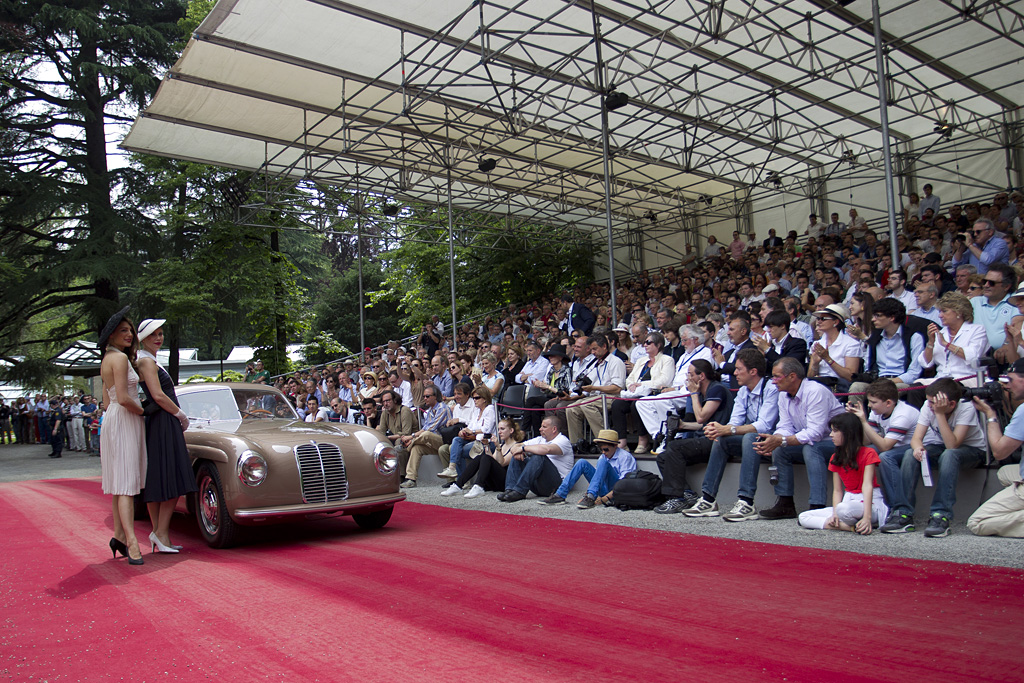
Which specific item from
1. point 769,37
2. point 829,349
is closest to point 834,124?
point 769,37

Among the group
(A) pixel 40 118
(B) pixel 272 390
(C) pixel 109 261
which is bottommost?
(B) pixel 272 390

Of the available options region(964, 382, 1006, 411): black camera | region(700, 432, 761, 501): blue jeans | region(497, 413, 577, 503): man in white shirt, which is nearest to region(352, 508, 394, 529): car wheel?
region(497, 413, 577, 503): man in white shirt

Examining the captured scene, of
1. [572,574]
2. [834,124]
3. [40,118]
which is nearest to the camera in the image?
[572,574]

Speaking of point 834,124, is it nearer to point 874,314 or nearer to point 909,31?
point 909,31

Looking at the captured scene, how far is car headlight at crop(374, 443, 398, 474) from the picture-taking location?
7.34 metres

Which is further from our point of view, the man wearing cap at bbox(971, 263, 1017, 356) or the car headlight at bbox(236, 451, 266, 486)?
the man wearing cap at bbox(971, 263, 1017, 356)

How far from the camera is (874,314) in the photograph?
7.32 m

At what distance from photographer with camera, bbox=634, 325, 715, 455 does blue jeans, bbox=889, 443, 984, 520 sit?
281cm

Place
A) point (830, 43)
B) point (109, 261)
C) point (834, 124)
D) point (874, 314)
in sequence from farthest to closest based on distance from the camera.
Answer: point (109, 261), point (834, 124), point (830, 43), point (874, 314)

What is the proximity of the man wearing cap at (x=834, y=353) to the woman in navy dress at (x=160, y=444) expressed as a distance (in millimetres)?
6342

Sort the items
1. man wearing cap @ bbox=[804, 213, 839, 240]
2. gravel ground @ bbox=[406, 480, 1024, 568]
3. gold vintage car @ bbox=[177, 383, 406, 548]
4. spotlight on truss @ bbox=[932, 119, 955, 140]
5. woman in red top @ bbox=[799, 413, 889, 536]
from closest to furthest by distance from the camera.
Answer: gravel ground @ bbox=[406, 480, 1024, 568] → woman in red top @ bbox=[799, 413, 889, 536] → gold vintage car @ bbox=[177, 383, 406, 548] → spotlight on truss @ bbox=[932, 119, 955, 140] → man wearing cap @ bbox=[804, 213, 839, 240]

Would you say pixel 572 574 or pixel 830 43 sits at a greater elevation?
pixel 830 43

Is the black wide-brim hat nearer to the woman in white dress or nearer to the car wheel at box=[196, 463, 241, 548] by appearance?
the woman in white dress

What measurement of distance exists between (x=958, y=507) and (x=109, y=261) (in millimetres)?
24243
